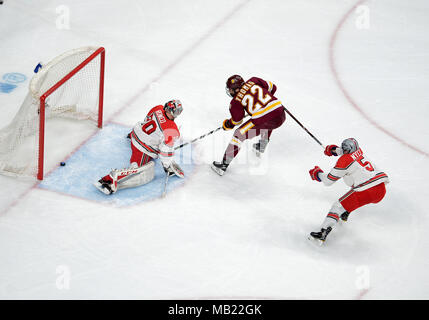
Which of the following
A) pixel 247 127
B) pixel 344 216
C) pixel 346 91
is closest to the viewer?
pixel 344 216

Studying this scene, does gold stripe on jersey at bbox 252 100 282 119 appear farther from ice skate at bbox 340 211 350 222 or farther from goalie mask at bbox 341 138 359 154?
ice skate at bbox 340 211 350 222

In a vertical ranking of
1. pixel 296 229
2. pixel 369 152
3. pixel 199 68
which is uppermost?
pixel 199 68

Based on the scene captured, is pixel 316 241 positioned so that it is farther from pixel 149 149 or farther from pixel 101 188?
pixel 101 188

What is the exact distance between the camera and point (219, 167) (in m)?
5.28

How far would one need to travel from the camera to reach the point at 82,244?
445cm

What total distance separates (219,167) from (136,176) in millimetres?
794

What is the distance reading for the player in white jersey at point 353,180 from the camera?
14.7 feet

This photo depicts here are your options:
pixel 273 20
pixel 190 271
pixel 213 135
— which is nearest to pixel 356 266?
pixel 190 271

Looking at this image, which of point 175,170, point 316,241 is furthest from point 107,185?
point 316,241

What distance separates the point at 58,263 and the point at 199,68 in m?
3.21

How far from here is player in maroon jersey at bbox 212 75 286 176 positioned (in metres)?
4.98

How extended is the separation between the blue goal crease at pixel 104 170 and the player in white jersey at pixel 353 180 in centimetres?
135

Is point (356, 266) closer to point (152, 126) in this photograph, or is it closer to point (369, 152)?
point (369, 152)

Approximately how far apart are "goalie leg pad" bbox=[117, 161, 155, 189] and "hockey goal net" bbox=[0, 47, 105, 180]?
695mm
